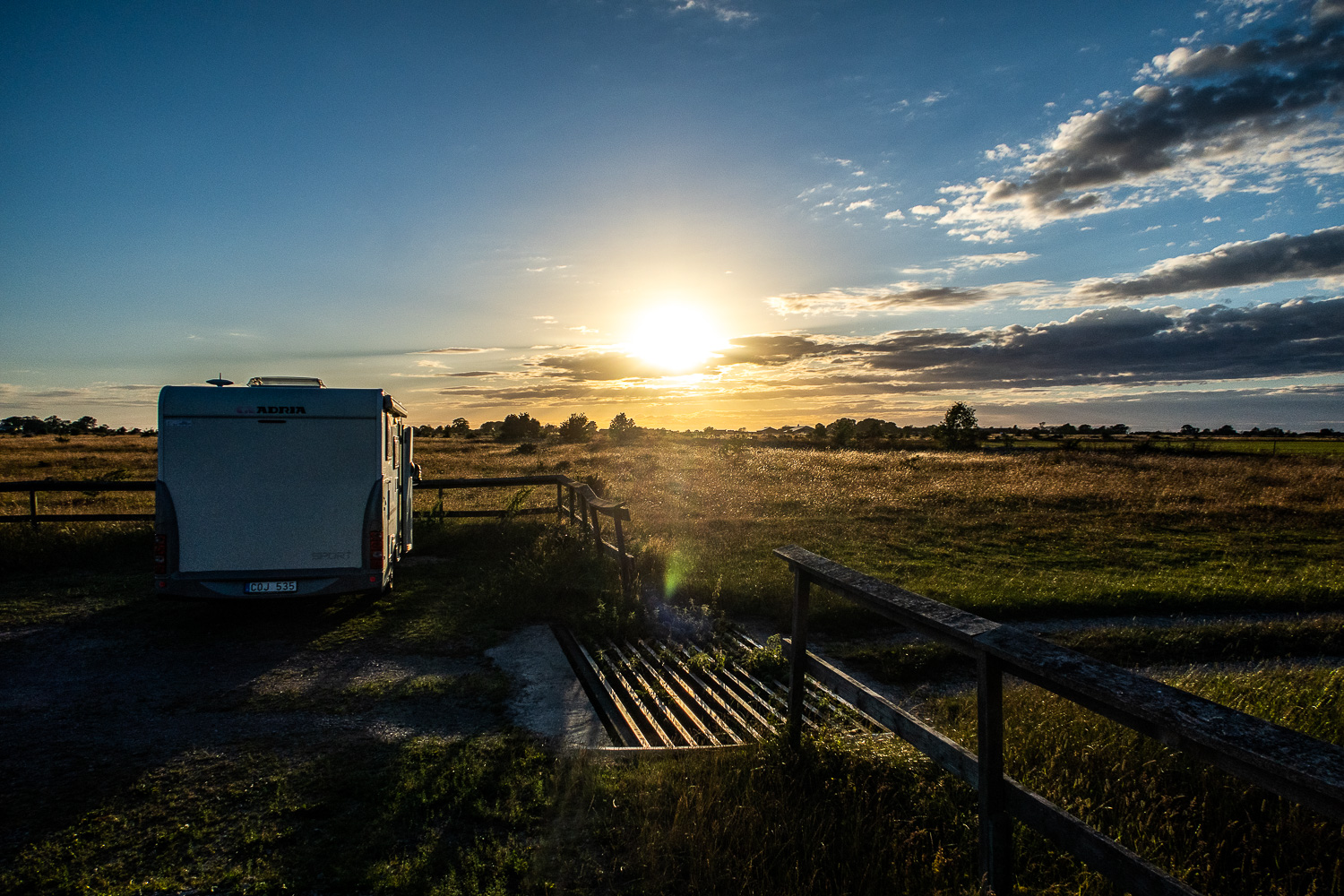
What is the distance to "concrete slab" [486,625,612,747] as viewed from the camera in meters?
5.63

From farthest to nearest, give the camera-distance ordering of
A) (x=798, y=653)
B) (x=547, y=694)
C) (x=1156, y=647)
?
(x=1156, y=647) → (x=547, y=694) → (x=798, y=653)

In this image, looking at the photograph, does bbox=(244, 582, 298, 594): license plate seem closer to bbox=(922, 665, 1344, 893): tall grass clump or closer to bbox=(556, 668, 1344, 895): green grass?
bbox=(556, 668, 1344, 895): green grass

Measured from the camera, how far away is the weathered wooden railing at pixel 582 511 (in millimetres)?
9523

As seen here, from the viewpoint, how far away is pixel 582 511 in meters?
13.1

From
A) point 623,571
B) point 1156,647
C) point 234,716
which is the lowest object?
point 1156,647

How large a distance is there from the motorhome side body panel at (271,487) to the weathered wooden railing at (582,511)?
3142 mm

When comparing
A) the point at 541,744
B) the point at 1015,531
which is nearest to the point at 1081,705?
the point at 541,744

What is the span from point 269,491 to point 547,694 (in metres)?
4.63

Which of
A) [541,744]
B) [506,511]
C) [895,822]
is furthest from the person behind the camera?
[506,511]

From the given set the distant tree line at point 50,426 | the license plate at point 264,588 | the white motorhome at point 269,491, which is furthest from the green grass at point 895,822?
the distant tree line at point 50,426

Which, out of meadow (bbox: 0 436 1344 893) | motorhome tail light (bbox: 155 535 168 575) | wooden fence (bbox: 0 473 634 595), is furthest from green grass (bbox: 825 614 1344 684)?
motorhome tail light (bbox: 155 535 168 575)

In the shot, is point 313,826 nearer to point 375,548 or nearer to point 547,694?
point 547,694

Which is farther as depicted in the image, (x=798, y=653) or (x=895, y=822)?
(x=798, y=653)

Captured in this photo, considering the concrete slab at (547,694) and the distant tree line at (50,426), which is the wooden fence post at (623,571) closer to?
the concrete slab at (547,694)
